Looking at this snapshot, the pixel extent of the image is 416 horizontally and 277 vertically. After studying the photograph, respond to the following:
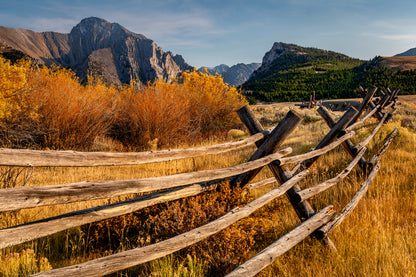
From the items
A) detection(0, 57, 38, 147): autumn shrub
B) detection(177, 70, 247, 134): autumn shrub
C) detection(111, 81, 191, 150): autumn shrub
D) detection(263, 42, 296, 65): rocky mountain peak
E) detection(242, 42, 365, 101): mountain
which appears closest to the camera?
detection(0, 57, 38, 147): autumn shrub

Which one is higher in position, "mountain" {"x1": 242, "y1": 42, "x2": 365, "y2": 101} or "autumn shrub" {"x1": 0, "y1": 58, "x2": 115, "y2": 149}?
"mountain" {"x1": 242, "y1": 42, "x2": 365, "y2": 101}

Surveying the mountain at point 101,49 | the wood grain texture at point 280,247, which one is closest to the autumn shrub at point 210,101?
the wood grain texture at point 280,247

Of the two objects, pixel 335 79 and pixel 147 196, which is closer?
pixel 147 196

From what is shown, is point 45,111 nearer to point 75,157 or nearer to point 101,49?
point 75,157

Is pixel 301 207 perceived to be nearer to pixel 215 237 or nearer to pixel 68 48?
pixel 215 237

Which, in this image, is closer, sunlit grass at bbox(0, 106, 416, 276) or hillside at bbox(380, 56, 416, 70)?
sunlit grass at bbox(0, 106, 416, 276)

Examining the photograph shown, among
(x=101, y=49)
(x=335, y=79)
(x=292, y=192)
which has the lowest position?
(x=292, y=192)

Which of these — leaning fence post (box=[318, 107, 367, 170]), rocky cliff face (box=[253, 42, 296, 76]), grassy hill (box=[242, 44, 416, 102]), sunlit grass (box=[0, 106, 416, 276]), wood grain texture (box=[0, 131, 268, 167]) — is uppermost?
rocky cliff face (box=[253, 42, 296, 76])

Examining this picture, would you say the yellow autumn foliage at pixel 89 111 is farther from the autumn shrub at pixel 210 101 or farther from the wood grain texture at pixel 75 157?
the wood grain texture at pixel 75 157

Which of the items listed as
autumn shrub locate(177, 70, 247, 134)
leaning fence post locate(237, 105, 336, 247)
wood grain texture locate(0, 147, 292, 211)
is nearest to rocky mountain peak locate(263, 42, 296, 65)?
autumn shrub locate(177, 70, 247, 134)

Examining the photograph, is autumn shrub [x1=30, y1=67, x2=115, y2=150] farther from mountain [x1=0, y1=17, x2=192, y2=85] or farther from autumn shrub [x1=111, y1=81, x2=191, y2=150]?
mountain [x1=0, y1=17, x2=192, y2=85]

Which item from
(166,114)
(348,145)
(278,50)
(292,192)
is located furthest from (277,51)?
(292,192)

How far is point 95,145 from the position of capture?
7.77m

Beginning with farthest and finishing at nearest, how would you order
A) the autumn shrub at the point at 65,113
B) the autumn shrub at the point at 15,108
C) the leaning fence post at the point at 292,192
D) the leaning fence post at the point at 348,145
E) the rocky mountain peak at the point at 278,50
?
the rocky mountain peak at the point at 278,50 < the autumn shrub at the point at 65,113 < the autumn shrub at the point at 15,108 < the leaning fence post at the point at 348,145 < the leaning fence post at the point at 292,192
